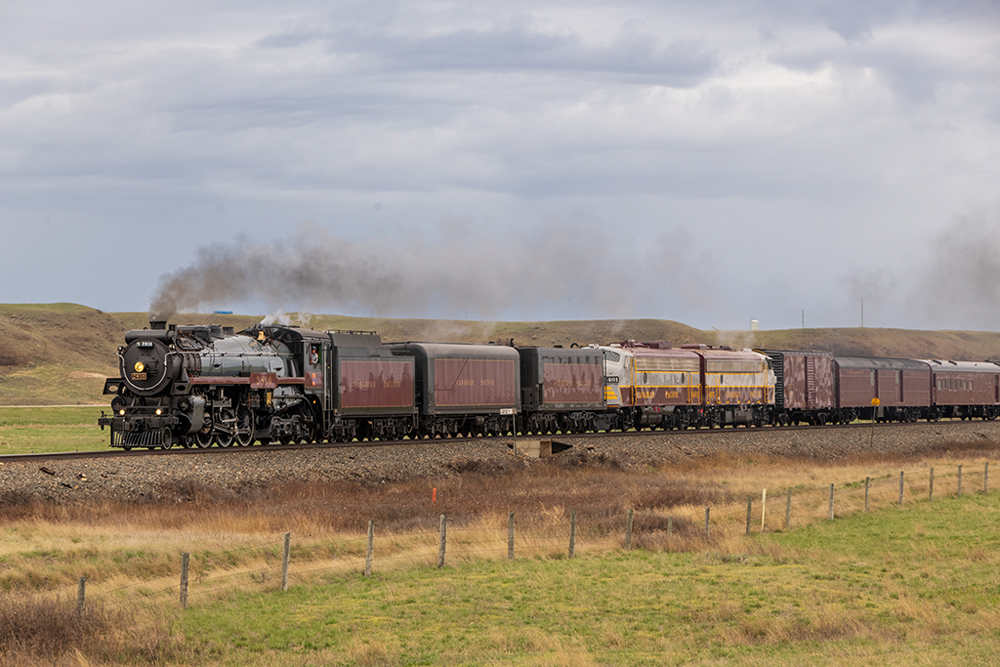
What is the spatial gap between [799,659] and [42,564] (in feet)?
48.2

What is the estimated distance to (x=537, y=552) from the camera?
26344 mm

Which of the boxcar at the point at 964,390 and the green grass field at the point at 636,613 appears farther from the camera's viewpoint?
the boxcar at the point at 964,390

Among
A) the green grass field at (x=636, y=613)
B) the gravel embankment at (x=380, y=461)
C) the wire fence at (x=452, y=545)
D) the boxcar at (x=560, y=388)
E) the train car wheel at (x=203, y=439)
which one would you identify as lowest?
the green grass field at (x=636, y=613)

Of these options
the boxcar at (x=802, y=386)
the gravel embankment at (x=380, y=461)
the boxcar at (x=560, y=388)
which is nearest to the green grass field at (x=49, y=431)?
the gravel embankment at (x=380, y=461)

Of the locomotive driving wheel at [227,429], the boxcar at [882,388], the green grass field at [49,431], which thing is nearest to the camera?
the locomotive driving wheel at [227,429]

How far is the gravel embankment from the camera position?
29.2 metres

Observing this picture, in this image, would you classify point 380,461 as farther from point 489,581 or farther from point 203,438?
point 489,581

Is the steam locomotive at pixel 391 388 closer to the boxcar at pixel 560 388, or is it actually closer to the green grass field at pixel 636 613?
the boxcar at pixel 560 388

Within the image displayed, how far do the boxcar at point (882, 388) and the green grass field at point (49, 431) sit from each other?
151ft

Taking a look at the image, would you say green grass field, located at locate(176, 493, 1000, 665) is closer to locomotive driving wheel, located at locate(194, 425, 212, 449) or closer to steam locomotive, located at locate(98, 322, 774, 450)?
steam locomotive, located at locate(98, 322, 774, 450)

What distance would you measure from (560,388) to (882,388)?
31.9 meters

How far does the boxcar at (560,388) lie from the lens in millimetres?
52469

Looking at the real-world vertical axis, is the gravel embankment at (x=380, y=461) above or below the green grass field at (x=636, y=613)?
above

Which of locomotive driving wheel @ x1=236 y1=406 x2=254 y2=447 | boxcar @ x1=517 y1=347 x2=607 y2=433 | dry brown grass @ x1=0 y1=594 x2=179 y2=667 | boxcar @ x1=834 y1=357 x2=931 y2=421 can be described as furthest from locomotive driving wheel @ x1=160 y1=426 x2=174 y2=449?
boxcar @ x1=834 y1=357 x2=931 y2=421
